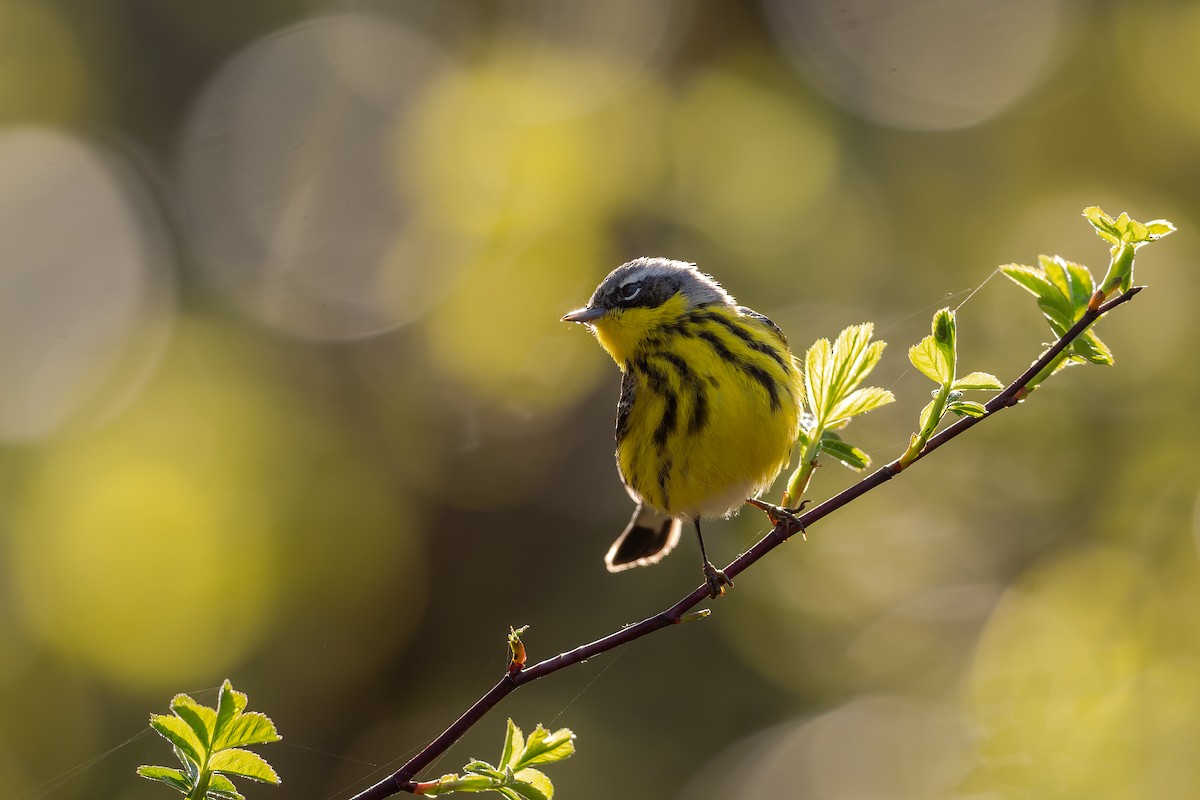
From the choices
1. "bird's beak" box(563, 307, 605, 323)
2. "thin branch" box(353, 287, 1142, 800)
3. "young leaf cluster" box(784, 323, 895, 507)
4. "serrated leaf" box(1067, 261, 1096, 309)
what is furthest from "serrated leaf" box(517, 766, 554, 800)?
"bird's beak" box(563, 307, 605, 323)

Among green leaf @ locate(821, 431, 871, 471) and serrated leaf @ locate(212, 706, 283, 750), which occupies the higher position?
serrated leaf @ locate(212, 706, 283, 750)

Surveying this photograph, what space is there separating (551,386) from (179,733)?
493 cm

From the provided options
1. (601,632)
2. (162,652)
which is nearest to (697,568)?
(601,632)

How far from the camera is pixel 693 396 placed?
341 cm

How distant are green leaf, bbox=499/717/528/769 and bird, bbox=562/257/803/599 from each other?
1369 millimetres

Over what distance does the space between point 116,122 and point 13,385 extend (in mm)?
2285

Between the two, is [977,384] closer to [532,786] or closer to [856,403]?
[856,403]

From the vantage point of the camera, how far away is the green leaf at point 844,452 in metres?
2.02

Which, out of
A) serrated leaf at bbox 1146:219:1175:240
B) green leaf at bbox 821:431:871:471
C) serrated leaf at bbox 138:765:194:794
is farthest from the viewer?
green leaf at bbox 821:431:871:471

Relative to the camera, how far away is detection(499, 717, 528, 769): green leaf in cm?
167

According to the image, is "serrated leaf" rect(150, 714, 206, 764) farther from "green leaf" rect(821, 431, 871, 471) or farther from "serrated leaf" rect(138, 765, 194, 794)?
"green leaf" rect(821, 431, 871, 471)

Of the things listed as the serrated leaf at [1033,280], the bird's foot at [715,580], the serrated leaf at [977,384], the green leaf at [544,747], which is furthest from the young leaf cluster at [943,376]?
the green leaf at [544,747]

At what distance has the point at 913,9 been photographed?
7.02 meters

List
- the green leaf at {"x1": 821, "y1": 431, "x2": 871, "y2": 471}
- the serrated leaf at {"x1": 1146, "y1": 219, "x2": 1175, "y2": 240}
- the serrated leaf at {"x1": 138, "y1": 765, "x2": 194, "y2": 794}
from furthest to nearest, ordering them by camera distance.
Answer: the green leaf at {"x1": 821, "y1": 431, "x2": 871, "y2": 471}
the serrated leaf at {"x1": 1146, "y1": 219, "x2": 1175, "y2": 240}
the serrated leaf at {"x1": 138, "y1": 765, "x2": 194, "y2": 794}
